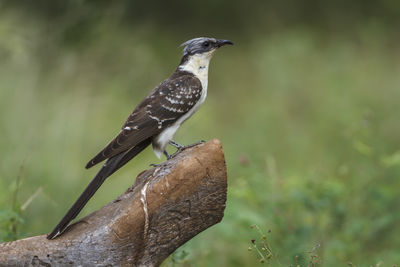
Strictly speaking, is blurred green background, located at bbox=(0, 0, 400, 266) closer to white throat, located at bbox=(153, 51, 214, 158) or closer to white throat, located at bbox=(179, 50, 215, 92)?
white throat, located at bbox=(153, 51, 214, 158)

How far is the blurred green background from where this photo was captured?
5.20 m

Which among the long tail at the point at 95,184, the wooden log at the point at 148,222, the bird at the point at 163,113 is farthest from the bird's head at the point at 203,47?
the wooden log at the point at 148,222

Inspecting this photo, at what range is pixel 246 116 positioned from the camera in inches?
380

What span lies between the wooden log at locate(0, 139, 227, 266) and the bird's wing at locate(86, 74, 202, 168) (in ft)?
1.61

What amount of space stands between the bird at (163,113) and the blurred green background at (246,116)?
2.45 ft

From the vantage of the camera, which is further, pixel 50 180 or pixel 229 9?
pixel 229 9

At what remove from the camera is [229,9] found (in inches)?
513

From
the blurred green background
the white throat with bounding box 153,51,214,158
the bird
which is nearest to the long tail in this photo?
the bird

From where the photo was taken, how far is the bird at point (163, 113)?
4098 mm

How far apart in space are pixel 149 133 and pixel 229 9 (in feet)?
30.3

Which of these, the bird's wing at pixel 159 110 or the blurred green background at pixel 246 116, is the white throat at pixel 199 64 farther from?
the blurred green background at pixel 246 116

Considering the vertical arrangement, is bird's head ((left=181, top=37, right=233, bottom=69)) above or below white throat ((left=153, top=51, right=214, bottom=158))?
above

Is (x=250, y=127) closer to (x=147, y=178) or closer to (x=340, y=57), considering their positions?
(x=340, y=57)

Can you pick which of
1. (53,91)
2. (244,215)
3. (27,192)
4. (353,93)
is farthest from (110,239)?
(353,93)
